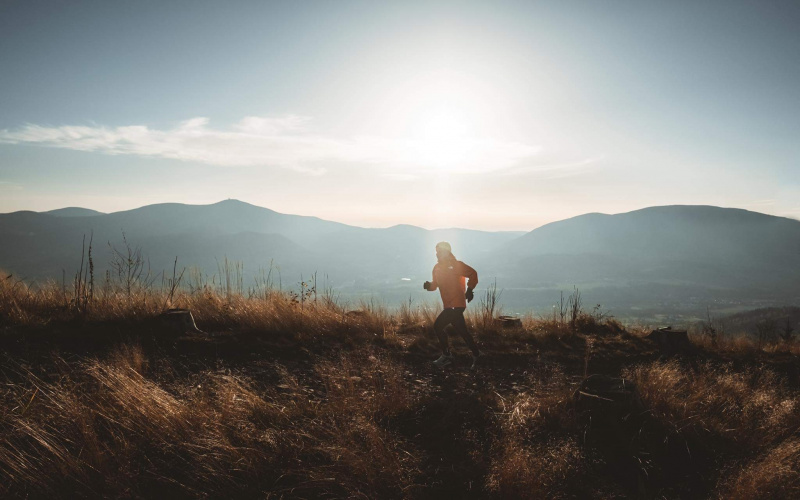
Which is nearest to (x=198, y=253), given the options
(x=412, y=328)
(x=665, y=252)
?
(x=412, y=328)

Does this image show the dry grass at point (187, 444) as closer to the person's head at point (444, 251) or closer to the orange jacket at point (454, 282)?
the orange jacket at point (454, 282)

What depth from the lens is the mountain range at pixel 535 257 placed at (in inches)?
3932

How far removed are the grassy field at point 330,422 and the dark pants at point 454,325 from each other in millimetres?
434

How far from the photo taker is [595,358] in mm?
6957

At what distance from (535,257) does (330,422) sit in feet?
570

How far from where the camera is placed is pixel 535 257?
16425 cm

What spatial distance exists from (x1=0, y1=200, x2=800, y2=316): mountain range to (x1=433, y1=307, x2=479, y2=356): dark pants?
2919 inches

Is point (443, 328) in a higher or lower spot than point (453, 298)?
lower

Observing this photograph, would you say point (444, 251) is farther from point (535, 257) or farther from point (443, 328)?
point (535, 257)

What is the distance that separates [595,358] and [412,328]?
3.84 meters

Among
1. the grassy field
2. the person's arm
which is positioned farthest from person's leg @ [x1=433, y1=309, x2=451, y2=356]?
the person's arm

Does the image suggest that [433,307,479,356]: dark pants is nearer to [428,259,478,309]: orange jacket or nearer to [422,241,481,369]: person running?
[422,241,481,369]: person running

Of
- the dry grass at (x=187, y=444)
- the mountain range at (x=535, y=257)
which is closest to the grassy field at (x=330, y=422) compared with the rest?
the dry grass at (x=187, y=444)

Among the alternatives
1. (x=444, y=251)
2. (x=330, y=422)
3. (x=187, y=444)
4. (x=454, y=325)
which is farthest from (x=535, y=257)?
(x=187, y=444)
